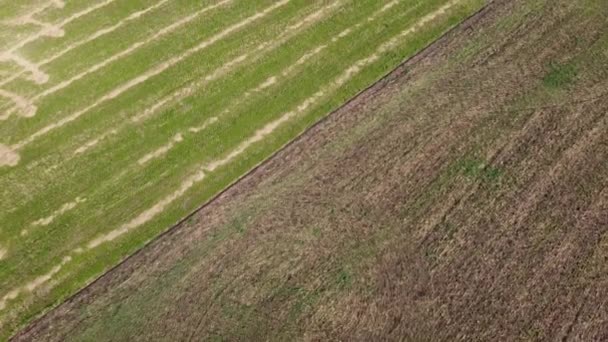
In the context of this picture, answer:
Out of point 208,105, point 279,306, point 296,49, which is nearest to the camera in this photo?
point 279,306

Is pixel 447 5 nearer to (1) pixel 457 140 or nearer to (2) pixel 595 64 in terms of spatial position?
(2) pixel 595 64

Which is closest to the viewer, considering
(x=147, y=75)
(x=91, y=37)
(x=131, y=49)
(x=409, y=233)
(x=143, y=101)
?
(x=409, y=233)

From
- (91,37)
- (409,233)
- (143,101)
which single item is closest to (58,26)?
(91,37)

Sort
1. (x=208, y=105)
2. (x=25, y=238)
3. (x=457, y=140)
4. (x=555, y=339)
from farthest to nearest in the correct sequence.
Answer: (x=208, y=105) < (x=457, y=140) < (x=25, y=238) < (x=555, y=339)

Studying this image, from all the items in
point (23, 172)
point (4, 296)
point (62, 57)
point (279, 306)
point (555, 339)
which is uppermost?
point (62, 57)

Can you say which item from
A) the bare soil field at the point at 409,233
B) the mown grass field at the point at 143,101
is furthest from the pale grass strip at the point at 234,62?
the bare soil field at the point at 409,233

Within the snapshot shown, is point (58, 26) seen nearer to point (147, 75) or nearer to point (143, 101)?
point (147, 75)

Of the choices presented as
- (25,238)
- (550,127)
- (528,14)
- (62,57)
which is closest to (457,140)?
(550,127)

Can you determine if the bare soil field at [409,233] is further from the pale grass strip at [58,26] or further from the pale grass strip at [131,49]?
the pale grass strip at [58,26]
